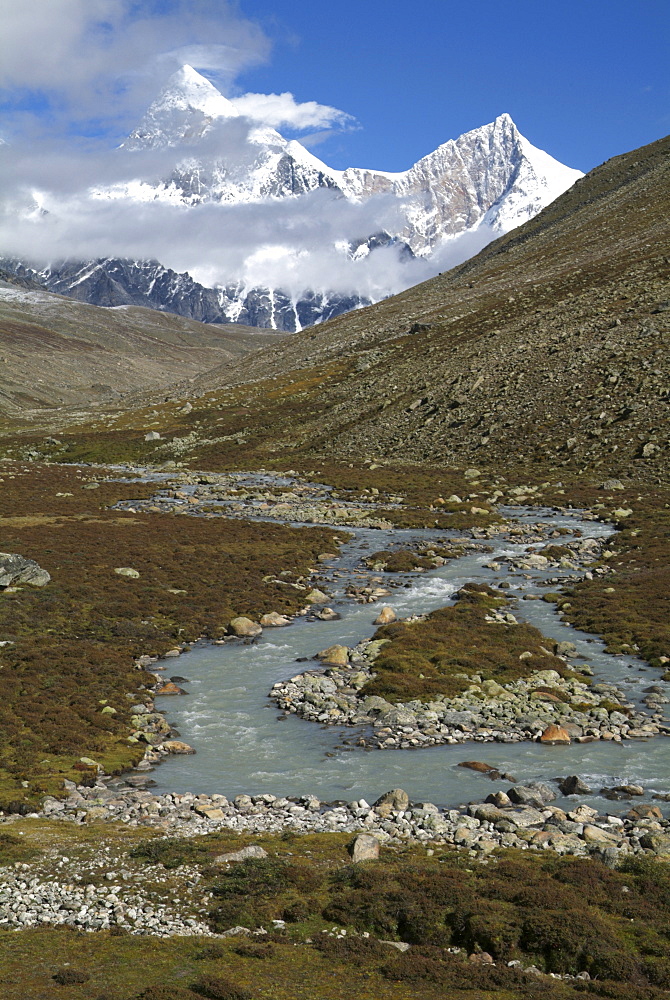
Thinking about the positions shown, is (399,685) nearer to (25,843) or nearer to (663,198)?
(25,843)

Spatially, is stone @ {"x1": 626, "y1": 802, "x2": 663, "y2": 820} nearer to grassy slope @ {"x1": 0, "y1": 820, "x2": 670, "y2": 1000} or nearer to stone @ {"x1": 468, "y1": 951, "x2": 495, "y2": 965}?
grassy slope @ {"x1": 0, "y1": 820, "x2": 670, "y2": 1000}

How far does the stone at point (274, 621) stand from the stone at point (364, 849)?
73.9 feet

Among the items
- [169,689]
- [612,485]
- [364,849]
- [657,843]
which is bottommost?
[169,689]

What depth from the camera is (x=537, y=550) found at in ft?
180

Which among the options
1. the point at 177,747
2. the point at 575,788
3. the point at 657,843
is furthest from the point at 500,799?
the point at 177,747

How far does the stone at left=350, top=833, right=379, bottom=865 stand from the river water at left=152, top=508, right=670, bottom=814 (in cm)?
339

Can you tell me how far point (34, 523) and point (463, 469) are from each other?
4740cm

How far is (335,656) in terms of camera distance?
114 ft

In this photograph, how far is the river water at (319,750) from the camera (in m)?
23.0

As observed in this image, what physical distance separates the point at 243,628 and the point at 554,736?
18.4 meters

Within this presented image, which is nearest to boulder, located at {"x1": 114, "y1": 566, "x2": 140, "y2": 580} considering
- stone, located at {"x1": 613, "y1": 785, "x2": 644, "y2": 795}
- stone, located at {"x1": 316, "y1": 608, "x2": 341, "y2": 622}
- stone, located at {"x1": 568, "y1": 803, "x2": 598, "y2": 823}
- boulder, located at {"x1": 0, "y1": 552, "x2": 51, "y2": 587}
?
boulder, located at {"x1": 0, "y1": 552, "x2": 51, "y2": 587}

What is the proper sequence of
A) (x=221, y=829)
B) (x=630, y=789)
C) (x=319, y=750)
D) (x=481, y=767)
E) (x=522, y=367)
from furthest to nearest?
1. (x=522, y=367)
2. (x=319, y=750)
3. (x=481, y=767)
4. (x=630, y=789)
5. (x=221, y=829)

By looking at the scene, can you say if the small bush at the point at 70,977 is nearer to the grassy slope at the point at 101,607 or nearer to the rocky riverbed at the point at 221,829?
the rocky riverbed at the point at 221,829

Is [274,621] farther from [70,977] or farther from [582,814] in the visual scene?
[70,977]
